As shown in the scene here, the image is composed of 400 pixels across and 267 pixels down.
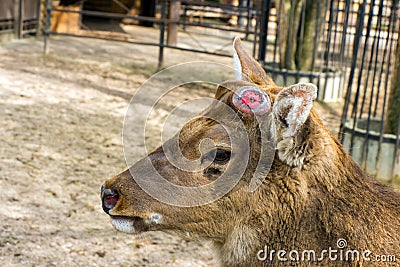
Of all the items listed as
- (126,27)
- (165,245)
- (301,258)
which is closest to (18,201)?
(165,245)

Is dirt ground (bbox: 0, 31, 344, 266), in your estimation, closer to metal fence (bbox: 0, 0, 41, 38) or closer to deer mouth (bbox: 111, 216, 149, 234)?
deer mouth (bbox: 111, 216, 149, 234)

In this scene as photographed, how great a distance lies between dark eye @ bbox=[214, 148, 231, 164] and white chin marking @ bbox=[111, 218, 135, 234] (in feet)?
1.47

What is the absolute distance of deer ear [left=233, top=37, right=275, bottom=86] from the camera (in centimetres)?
307

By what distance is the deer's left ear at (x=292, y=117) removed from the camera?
8.07 feet

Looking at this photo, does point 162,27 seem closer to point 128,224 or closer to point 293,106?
point 128,224

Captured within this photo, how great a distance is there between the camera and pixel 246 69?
10.2 feet

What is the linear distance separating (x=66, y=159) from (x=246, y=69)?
159 inches

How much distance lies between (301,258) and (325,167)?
0.38m

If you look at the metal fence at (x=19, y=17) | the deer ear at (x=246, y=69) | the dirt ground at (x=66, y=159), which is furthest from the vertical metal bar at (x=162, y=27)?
the deer ear at (x=246, y=69)

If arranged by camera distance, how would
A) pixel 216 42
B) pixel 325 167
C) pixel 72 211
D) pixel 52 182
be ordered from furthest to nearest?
pixel 216 42, pixel 52 182, pixel 72 211, pixel 325 167

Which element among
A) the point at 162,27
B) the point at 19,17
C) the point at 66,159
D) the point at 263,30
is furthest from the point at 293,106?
the point at 19,17

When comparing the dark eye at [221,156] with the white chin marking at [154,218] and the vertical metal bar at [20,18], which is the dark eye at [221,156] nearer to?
the white chin marking at [154,218]

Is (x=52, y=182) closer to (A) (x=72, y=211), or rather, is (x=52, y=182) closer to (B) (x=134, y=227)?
(A) (x=72, y=211)

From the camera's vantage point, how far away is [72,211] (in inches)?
219
